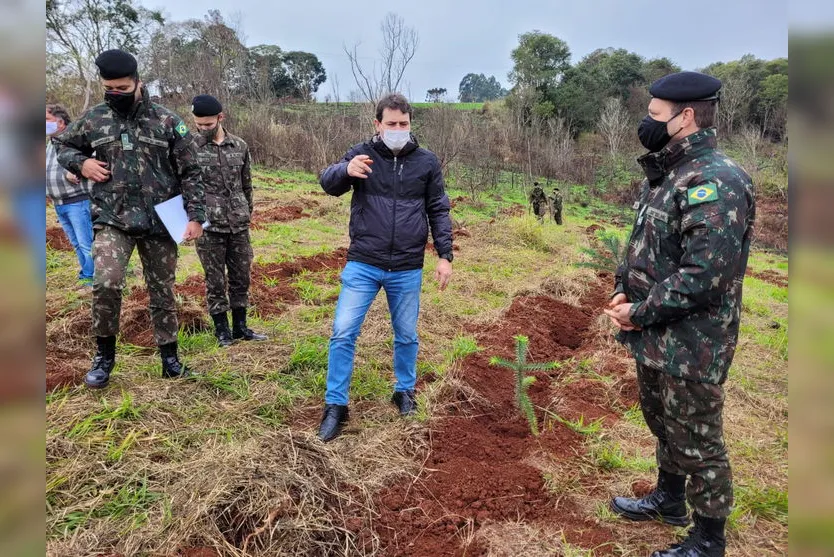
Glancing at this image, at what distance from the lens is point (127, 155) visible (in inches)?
127

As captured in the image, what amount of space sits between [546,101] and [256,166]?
676 inches

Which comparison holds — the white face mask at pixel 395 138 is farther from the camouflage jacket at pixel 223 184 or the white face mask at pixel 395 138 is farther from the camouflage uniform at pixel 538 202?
the camouflage uniform at pixel 538 202

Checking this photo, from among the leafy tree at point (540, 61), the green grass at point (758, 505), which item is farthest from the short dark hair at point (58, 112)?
the leafy tree at point (540, 61)

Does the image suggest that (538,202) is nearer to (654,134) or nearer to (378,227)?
(378,227)

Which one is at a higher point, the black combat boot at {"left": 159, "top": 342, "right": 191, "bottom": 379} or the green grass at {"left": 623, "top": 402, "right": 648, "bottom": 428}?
the black combat boot at {"left": 159, "top": 342, "right": 191, "bottom": 379}

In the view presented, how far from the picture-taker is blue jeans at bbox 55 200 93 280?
18.0 ft

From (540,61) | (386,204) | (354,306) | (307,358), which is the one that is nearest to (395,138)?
(386,204)

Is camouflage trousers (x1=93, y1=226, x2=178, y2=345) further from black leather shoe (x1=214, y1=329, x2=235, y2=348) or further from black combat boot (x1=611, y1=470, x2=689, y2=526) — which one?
black combat boot (x1=611, y1=470, x2=689, y2=526)

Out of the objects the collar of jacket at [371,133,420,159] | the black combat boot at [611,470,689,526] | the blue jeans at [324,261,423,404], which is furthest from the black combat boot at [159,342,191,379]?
the black combat boot at [611,470,689,526]

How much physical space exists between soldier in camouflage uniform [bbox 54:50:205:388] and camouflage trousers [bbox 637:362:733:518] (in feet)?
9.68

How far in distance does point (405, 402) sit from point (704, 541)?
1.82 m

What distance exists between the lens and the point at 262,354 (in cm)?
410
